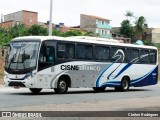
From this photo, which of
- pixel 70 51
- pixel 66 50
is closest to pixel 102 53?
pixel 70 51

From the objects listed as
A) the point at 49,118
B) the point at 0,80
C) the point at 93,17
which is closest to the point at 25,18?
the point at 93,17

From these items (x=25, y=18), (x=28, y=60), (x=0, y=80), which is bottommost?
(x=0, y=80)

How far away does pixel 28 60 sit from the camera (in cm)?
2084

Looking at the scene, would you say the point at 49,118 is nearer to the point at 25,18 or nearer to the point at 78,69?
the point at 78,69

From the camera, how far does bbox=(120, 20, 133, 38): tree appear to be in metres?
103

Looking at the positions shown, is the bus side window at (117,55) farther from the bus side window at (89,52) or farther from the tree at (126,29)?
the tree at (126,29)

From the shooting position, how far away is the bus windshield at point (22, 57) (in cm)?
2077

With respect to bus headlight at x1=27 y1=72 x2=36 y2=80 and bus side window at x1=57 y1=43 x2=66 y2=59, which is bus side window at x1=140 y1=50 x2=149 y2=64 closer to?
bus side window at x1=57 y1=43 x2=66 y2=59

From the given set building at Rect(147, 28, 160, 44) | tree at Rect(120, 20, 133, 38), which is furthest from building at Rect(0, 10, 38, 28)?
building at Rect(147, 28, 160, 44)

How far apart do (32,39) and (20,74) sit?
1.82 meters

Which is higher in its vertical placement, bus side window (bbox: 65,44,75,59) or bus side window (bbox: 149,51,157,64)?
bus side window (bbox: 65,44,75,59)

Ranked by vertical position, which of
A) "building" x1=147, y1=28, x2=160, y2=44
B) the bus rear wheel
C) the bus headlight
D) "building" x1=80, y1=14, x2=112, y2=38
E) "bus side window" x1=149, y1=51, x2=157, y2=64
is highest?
"building" x1=80, y1=14, x2=112, y2=38

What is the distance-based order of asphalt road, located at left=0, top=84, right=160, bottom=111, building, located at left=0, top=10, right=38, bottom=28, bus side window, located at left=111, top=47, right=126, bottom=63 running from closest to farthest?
asphalt road, located at left=0, top=84, right=160, bottom=111 < bus side window, located at left=111, top=47, right=126, bottom=63 < building, located at left=0, top=10, right=38, bottom=28

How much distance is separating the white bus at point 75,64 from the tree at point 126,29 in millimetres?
74538
